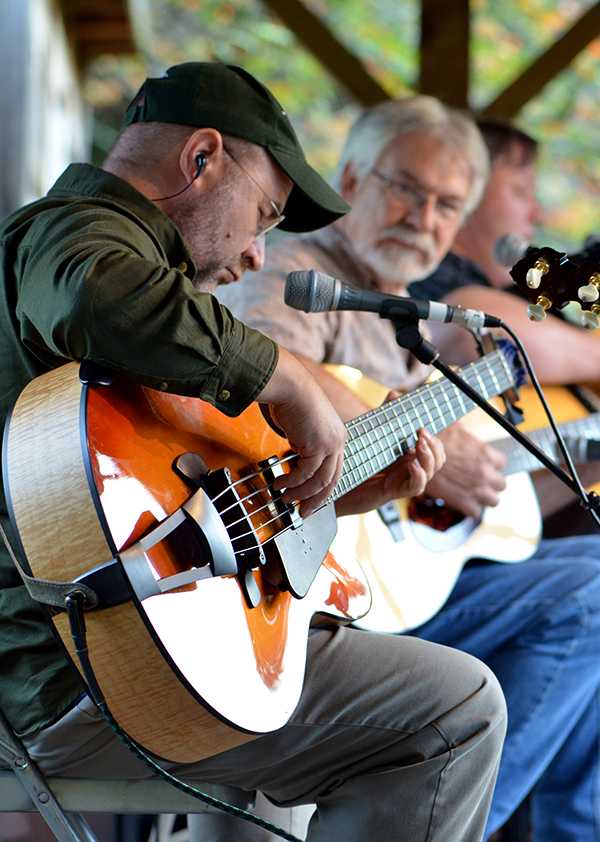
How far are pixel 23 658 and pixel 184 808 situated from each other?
1.08 ft

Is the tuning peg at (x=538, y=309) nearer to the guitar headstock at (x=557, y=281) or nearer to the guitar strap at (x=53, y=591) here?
the guitar headstock at (x=557, y=281)

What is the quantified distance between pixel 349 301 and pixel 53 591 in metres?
0.56

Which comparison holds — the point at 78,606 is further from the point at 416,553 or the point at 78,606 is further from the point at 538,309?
the point at 416,553

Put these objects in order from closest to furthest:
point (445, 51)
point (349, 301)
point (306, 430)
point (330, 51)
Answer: point (306, 430) → point (349, 301) → point (445, 51) → point (330, 51)

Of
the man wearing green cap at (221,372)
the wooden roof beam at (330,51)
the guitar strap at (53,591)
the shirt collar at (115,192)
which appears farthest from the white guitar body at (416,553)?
the wooden roof beam at (330,51)

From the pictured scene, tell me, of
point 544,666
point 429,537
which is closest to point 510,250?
point 429,537

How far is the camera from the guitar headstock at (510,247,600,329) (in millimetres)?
1611

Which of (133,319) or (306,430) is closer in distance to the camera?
(133,319)

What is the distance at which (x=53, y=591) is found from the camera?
1289 mm

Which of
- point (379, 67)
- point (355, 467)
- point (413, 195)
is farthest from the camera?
point (379, 67)

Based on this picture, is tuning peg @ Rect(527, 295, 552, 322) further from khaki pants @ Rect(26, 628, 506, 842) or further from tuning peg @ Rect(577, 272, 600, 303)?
khaki pants @ Rect(26, 628, 506, 842)

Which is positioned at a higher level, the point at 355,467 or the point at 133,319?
the point at 133,319

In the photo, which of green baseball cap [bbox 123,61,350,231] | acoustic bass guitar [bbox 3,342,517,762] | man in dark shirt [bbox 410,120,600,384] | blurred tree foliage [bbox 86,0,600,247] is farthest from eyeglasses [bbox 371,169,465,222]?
blurred tree foliage [bbox 86,0,600,247]

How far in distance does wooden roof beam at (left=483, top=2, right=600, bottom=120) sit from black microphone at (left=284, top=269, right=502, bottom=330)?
3.56m
